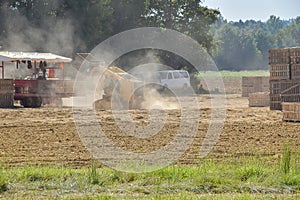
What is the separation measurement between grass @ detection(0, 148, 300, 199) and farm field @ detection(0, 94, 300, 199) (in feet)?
0.13

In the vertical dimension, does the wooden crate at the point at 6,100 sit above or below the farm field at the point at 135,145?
above

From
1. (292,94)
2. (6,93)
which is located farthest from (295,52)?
(6,93)

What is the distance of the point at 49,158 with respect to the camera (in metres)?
16.0

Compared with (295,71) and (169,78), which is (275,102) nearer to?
(295,71)

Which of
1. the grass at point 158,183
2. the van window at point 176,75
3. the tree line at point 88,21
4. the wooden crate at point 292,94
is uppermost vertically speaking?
the tree line at point 88,21

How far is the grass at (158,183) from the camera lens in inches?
456

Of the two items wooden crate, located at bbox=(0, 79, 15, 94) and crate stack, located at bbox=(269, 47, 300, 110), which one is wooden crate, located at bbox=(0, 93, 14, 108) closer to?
wooden crate, located at bbox=(0, 79, 15, 94)

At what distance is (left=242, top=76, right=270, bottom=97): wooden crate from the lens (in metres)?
50.2

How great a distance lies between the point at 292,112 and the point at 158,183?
46.1 feet

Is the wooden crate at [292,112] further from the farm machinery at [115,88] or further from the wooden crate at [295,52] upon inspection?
the farm machinery at [115,88]

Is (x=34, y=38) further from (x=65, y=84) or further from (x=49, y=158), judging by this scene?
(x=49, y=158)

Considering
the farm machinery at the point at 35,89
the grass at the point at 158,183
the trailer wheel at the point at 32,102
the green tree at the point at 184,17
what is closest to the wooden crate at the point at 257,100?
the farm machinery at the point at 35,89

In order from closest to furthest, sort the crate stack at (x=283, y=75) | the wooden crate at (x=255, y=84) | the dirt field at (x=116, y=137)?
the dirt field at (x=116, y=137) < the crate stack at (x=283, y=75) < the wooden crate at (x=255, y=84)

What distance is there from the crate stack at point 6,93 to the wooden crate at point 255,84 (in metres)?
20.9
